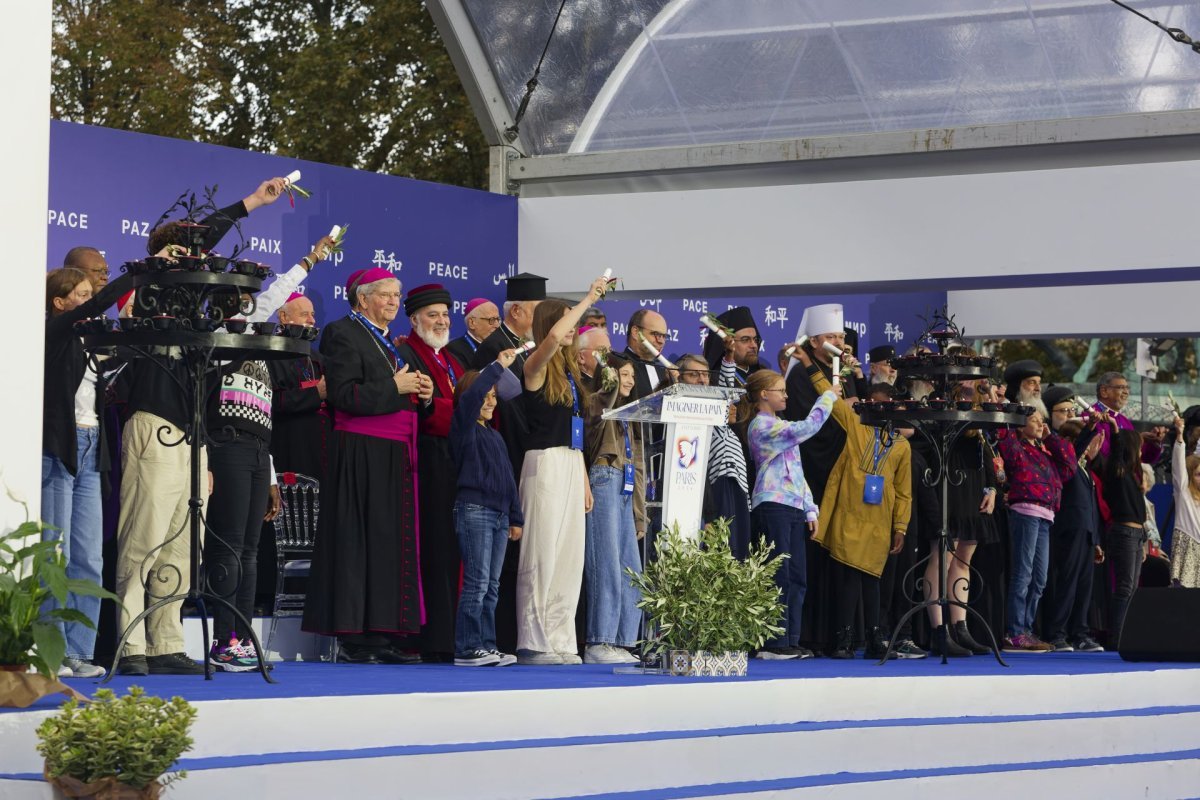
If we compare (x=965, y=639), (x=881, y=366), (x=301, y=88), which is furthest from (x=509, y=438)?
(x=301, y=88)

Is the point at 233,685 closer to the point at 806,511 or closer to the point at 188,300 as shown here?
the point at 188,300

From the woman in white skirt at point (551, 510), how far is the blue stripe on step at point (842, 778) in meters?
2.40

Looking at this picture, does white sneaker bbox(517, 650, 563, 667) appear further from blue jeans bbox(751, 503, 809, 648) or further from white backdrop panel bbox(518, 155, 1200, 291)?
white backdrop panel bbox(518, 155, 1200, 291)

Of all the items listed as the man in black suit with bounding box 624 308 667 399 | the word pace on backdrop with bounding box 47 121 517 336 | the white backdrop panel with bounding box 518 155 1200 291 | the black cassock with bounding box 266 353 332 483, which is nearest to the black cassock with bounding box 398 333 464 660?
the black cassock with bounding box 266 353 332 483

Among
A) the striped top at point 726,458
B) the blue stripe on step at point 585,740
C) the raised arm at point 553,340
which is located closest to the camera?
the blue stripe on step at point 585,740

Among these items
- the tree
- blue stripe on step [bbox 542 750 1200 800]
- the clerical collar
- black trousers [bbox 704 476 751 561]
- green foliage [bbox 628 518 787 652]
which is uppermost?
the tree

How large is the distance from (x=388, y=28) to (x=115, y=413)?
17289 mm

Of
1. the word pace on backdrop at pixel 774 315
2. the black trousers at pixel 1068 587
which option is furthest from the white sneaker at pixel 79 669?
the black trousers at pixel 1068 587

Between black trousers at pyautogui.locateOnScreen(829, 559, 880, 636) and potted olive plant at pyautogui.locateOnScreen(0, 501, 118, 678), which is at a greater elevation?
potted olive plant at pyautogui.locateOnScreen(0, 501, 118, 678)

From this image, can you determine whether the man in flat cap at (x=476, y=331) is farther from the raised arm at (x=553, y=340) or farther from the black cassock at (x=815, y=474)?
the black cassock at (x=815, y=474)

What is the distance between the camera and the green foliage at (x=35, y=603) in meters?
5.63

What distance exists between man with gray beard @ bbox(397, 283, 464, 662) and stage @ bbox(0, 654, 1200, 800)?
2.64 ft

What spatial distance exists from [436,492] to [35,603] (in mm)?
3435

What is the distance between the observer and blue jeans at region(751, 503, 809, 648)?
9.71 metres
